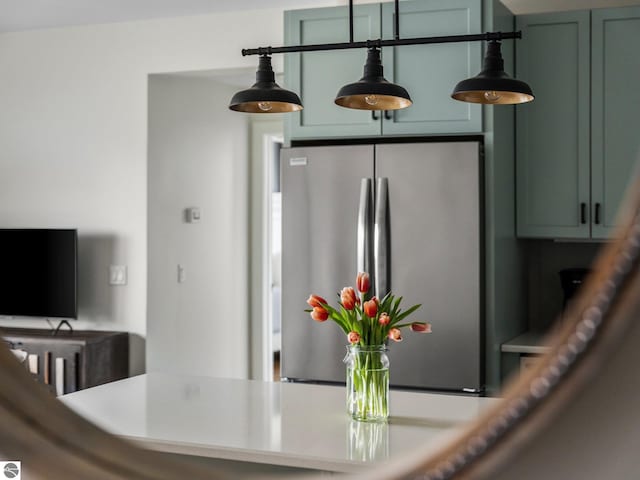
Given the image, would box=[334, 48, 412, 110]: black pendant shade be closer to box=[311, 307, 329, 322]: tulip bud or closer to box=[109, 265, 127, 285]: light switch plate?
box=[311, 307, 329, 322]: tulip bud

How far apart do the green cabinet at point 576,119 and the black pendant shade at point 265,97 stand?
1.28 metres

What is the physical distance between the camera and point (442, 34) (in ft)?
9.91

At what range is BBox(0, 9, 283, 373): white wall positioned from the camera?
3.90m

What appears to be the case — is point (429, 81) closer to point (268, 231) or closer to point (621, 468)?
point (268, 231)

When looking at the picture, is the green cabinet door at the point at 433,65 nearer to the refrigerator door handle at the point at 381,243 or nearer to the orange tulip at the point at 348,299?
the refrigerator door handle at the point at 381,243

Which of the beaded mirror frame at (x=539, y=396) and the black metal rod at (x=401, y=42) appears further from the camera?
the black metal rod at (x=401, y=42)

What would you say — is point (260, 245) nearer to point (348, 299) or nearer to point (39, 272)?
point (39, 272)

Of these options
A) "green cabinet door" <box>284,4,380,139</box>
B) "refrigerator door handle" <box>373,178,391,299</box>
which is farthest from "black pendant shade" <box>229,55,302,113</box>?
"green cabinet door" <box>284,4,380,139</box>

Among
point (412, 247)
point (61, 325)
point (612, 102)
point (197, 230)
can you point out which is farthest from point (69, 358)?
point (612, 102)

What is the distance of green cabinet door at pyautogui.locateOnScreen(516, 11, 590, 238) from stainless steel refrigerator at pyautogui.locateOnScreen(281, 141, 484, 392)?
1.08 feet

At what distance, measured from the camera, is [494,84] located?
6.52ft

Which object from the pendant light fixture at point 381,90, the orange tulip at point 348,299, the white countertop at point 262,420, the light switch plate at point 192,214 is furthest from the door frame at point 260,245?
the orange tulip at point 348,299

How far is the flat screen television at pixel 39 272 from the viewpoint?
3932 millimetres

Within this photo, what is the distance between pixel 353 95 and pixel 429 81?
1.11 metres
